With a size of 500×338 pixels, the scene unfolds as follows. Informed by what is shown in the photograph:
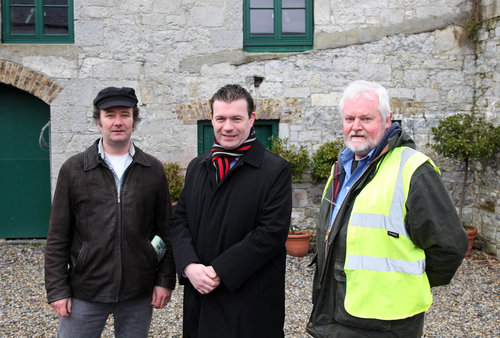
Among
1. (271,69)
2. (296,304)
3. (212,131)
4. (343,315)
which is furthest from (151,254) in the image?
(271,69)

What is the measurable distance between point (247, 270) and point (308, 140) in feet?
15.4

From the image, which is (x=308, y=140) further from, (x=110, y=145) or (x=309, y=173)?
(x=110, y=145)

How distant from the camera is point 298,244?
20.8 ft

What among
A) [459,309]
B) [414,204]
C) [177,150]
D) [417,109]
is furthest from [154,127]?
[414,204]

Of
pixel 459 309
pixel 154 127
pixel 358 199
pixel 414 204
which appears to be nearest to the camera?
pixel 414 204

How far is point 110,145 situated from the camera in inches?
97.8

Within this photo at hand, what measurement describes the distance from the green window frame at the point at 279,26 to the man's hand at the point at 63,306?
5136 millimetres

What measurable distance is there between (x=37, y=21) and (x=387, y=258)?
21.4 ft

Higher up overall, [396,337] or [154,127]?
[154,127]

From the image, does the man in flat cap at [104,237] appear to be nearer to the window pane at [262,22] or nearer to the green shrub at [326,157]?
the green shrub at [326,157]

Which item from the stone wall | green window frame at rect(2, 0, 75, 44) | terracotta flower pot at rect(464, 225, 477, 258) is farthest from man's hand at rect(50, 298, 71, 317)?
the stone wall

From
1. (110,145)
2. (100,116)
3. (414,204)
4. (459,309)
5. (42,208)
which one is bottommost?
(459,309)

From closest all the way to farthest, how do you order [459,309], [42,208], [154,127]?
[459,309]
[154,127]
[42,208]

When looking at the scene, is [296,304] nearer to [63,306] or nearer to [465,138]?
[63,306]
